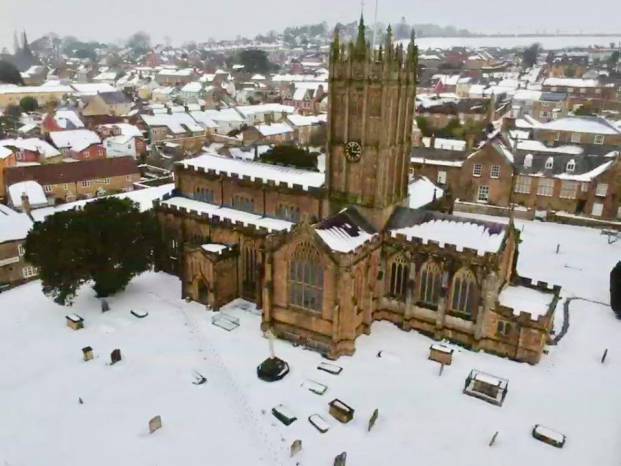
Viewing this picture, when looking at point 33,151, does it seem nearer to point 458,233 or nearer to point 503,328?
point 458,233

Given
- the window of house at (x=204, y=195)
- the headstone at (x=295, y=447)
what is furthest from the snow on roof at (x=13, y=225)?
the headstone at (x=295, y=447)

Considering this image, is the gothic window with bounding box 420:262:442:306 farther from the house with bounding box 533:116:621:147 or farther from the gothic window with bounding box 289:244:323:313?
the house with bounding box 533:116:621:147

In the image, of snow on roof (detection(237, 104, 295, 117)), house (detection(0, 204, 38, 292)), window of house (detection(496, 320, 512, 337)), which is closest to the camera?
window of house (detection(496, 320, 512, 337))

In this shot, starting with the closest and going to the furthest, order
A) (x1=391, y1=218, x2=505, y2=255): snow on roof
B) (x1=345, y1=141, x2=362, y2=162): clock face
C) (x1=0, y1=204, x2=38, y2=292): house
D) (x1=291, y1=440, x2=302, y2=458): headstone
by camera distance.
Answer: (x1=291, y1=440, x2=302, y2=458): headstone < (x1=391, y1=218, x2=505, y2=255): snow on roof < (x1=345, y1=141, x2=362, y2=162): clock face < (x1=0, y1=204, x2=38, y2=292): house

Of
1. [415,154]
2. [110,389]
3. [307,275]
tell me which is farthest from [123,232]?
[415,154]

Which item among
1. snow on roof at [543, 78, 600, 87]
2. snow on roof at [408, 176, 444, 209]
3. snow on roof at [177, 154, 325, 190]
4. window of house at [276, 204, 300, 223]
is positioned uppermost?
snow on roof at [543, 78, 600, 87]

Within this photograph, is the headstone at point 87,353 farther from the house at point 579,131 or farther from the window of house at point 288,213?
the house at point 579,131

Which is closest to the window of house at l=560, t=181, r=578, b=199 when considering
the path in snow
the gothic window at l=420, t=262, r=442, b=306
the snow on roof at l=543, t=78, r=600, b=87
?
the gothic window at l=420, t=262, r=442, b=306

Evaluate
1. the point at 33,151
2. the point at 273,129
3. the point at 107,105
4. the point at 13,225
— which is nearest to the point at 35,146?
the point at 33,151
